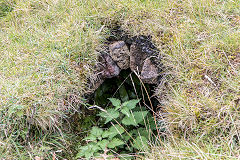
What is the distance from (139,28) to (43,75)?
1359 millimetres

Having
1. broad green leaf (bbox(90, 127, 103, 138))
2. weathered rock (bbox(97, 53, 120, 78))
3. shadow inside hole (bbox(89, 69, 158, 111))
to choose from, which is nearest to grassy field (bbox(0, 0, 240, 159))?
weathered rock (bbox(97, 53, 120, 78))

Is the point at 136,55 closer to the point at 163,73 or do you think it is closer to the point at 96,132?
the point at 163,73

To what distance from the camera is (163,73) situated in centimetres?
272

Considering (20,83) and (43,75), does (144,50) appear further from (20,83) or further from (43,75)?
(20,83)

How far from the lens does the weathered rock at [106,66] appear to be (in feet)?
10.2

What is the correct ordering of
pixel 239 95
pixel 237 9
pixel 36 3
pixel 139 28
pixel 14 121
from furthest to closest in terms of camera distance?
pixel 36 3, pixel 139 28, pixel 237 9, pixel 14 121, pixel 239 95

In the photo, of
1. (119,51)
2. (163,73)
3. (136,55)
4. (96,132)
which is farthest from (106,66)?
(96,132)

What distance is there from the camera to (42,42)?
9.98 ft

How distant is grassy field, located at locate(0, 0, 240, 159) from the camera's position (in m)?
2.11

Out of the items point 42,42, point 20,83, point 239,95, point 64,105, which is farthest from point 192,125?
point 42,42

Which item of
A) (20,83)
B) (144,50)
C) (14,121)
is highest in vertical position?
(144,50)

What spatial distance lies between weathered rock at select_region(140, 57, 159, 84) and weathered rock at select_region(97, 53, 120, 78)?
0.45m

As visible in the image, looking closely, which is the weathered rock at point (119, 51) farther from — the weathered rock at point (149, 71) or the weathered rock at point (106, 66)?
the weathered rock at point (149, 71)

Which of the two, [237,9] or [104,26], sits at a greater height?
[237,9]
